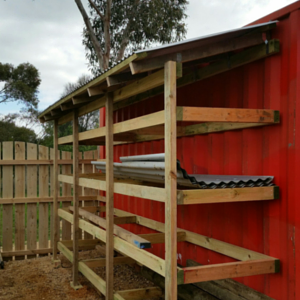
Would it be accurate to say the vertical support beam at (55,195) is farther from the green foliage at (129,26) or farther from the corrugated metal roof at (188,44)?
the green foliage at (129,26)

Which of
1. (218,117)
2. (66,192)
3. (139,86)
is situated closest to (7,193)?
(66,192)

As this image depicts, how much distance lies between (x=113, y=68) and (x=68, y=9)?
26.1 metres

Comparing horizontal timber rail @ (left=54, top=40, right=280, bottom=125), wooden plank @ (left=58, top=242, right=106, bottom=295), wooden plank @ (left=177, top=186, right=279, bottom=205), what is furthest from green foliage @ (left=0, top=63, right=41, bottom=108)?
wooden plank @ (left=177, top=186, right=279, bottom=205)

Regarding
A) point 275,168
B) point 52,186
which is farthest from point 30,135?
point 275,168

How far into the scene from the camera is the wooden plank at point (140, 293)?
4520mm

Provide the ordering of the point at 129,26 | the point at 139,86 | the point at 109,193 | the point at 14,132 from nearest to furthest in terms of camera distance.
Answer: the point at 139,86 → the point at 109,193 → the point at 129,26 → the point at 14,132

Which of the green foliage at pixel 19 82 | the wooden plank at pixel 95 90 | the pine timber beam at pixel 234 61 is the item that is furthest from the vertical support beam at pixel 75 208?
the green foliage at pixel 19 82

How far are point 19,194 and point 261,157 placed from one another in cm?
546

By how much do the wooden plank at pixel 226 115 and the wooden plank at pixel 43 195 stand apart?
5.33 meters

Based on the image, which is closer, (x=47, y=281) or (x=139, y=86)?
(x=139, y=86)

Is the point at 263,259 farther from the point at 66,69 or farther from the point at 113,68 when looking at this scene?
the point at 66,69

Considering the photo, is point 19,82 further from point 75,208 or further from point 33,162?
point 75,208

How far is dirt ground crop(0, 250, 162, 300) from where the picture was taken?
219 inches

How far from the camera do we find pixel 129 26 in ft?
55.1
